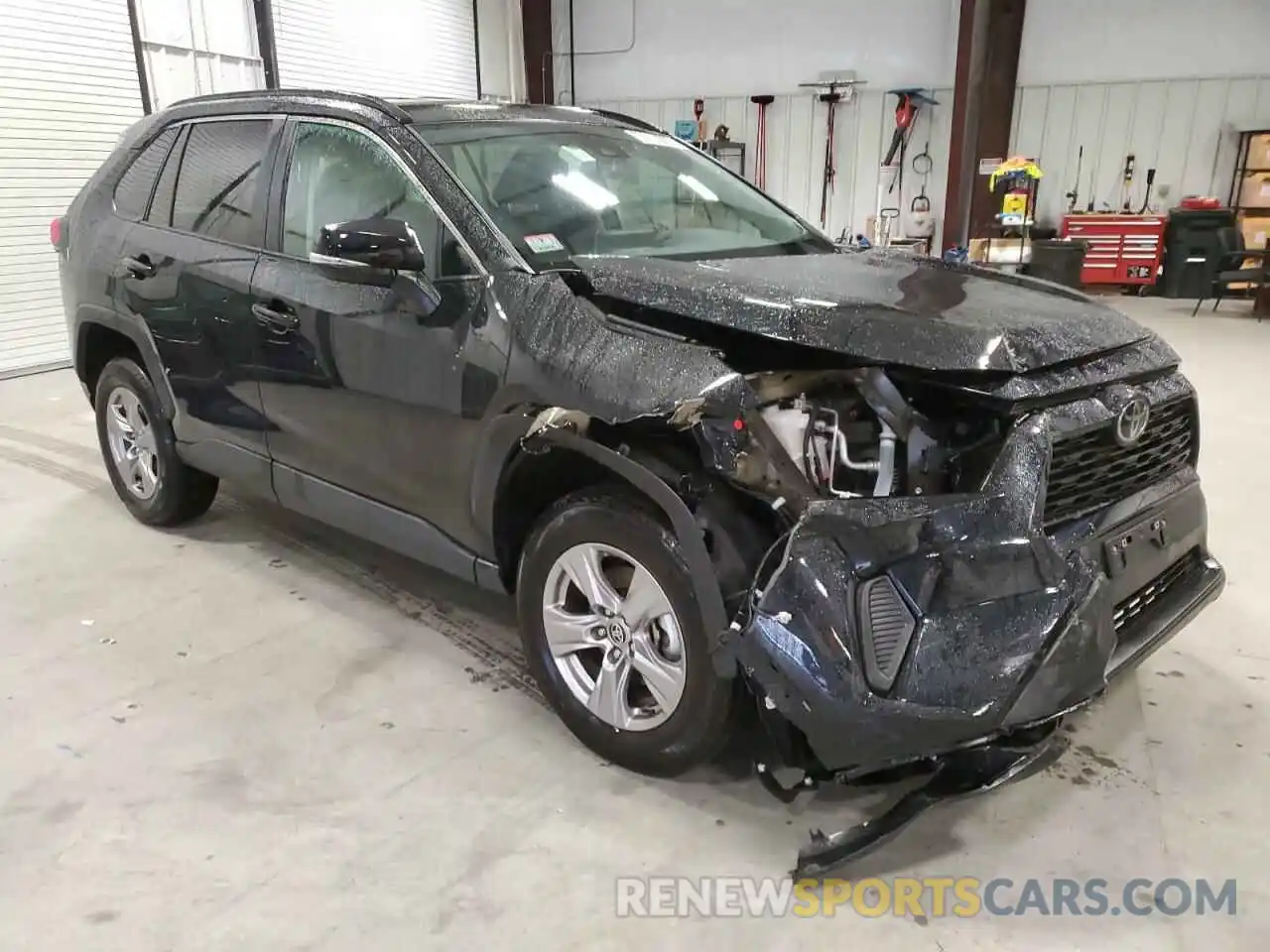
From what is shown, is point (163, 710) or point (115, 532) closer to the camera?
point (163, 710)

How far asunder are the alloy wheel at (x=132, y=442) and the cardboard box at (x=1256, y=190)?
11.3 m

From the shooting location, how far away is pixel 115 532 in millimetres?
3803

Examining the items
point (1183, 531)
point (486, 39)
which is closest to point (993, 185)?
point (486, 39)

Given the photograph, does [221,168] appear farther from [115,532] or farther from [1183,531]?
[1183,531]

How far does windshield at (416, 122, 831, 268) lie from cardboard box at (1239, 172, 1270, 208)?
966 cm

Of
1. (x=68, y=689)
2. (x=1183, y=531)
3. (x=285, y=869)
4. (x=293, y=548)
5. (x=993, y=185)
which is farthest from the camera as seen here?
(x=993, y=185)

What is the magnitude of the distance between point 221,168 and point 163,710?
179cm

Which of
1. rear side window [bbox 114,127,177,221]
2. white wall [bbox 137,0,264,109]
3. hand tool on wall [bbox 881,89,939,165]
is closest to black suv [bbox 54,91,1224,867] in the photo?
rear side window [bbox 114,127,177,221]

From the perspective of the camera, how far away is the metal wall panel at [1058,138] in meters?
10.5

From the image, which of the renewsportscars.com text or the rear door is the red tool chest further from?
the renewsportscars.com text

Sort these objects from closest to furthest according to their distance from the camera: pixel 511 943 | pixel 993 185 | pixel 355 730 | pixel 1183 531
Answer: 1. pixel 511 943
2. pixel 1183 531
3. pixel 355 730
4. pixel 993 185

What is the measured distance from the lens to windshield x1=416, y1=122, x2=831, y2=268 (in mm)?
2496

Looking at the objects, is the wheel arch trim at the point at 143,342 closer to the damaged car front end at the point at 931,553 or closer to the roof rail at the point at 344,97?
the roof rail at the point at 344,97

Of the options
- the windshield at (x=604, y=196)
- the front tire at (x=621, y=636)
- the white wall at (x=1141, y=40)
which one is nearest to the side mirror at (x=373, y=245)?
the windshield at (x=604, y=196)
